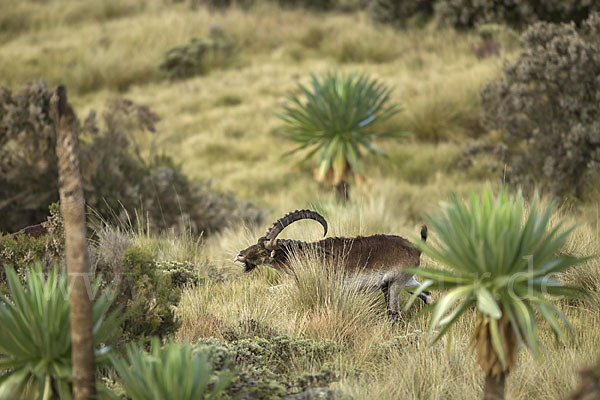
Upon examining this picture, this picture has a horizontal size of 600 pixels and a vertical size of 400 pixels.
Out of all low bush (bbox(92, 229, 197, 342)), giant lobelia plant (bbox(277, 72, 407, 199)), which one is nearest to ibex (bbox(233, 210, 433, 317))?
low bush (bbox(92, 229, 197, 342))

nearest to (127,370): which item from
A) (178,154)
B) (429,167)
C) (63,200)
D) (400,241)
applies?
(63,200)

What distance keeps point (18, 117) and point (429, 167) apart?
5680 millimetres

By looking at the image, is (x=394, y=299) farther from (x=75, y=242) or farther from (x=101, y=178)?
(x=101, y=178)

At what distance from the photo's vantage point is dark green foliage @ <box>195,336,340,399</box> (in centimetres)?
310

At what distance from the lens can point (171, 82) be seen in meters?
15.3

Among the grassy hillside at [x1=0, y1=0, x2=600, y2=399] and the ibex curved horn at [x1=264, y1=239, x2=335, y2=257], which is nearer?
the grassy hillside at [x1=0, y1=0, x2=600, y2=399]

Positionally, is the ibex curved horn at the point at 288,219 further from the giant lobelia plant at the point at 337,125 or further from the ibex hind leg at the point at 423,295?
the giant lobelia plant at the point at 337,125

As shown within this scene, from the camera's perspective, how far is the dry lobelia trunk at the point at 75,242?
2.47 metres

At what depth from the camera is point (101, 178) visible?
7.86m

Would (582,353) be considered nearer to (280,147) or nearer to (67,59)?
(280,147)

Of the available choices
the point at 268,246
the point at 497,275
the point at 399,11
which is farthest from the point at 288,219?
the point at 399,11

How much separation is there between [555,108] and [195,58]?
382 inches

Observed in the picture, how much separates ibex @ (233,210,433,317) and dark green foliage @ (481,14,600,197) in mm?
4164

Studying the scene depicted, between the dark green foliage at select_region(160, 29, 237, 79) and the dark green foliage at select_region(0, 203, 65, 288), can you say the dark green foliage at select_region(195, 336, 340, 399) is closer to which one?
the dark green foliage at select_region(0, 203, 65, 288)
